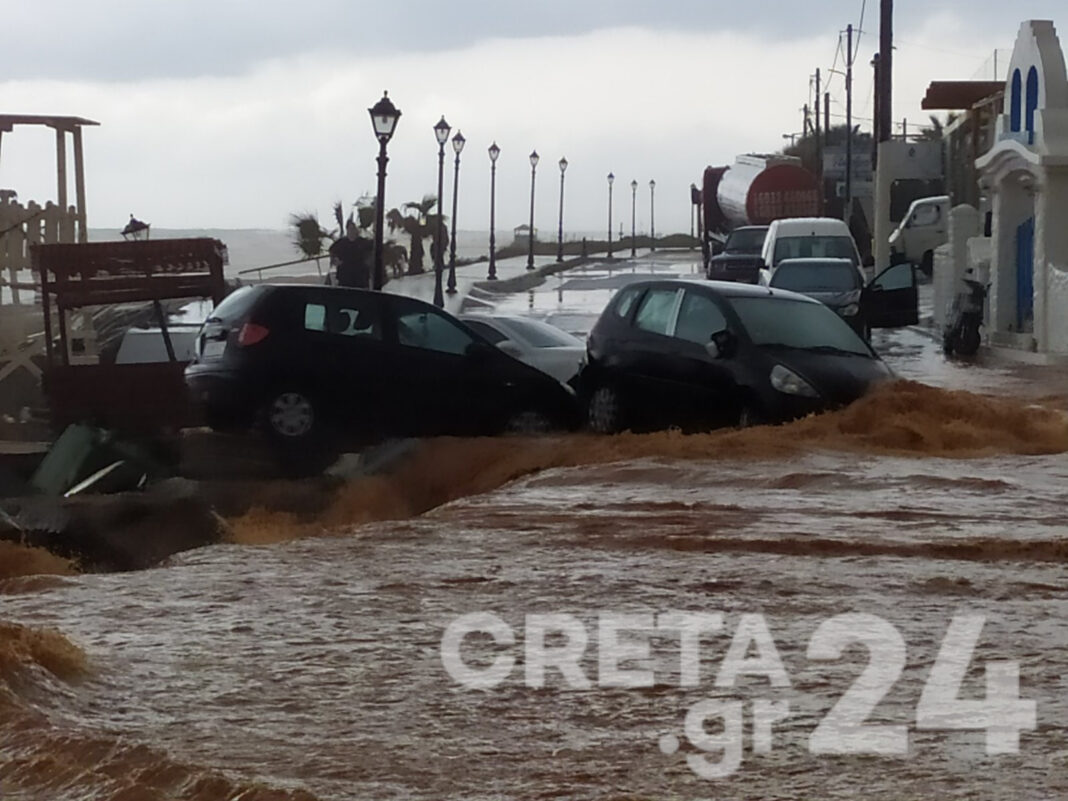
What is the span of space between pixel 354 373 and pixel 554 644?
8.52m

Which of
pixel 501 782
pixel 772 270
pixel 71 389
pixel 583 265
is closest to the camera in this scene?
pixel 501 782

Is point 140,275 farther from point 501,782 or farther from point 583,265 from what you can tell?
point 583,265

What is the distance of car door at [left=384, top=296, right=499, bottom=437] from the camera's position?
15258 mm

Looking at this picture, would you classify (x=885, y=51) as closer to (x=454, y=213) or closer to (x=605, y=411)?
(x=454, y=213)

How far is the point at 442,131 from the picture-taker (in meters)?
41.4

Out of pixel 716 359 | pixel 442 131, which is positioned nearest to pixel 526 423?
pixel 716 359

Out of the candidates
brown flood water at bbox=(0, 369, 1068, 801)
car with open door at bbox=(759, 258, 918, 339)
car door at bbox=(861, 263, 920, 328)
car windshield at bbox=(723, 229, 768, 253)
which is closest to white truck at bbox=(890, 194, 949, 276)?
car windshield at bbox=(723, 229, 768, 253)

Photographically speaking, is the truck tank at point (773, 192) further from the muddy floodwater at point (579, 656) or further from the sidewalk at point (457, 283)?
the muddy floodwater at point (579, 656)

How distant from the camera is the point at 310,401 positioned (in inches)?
587

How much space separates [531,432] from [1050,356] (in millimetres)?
11004

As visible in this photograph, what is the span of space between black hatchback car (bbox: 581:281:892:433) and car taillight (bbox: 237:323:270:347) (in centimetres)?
278

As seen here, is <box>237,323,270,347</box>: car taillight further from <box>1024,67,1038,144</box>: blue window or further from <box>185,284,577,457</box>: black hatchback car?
<box>1024,67,1038,144</box>: blue window

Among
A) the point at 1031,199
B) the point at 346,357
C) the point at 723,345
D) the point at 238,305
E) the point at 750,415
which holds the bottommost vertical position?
the point at 750,415

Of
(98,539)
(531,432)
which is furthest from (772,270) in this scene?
(98,539)
